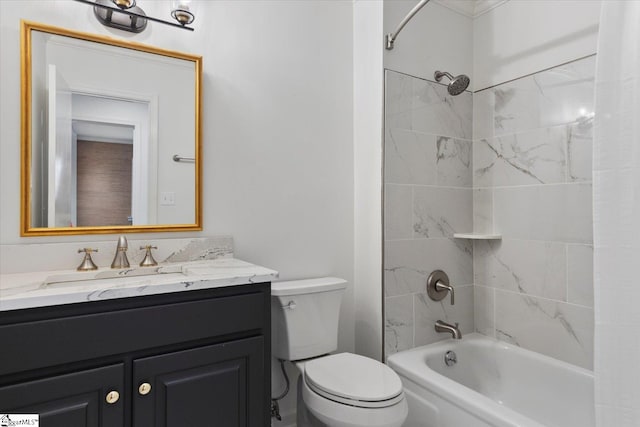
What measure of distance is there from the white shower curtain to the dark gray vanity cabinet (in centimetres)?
103

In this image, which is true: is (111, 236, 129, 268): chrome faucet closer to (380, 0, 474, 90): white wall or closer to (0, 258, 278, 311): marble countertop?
(0, 258, 278, 311): marble countertop

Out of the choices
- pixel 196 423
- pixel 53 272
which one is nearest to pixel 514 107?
pixel 196 423

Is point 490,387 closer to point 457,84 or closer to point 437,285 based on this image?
point 437,285

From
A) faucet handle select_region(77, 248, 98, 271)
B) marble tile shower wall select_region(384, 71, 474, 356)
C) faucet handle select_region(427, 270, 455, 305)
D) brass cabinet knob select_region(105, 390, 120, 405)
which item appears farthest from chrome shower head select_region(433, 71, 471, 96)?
brass cabinet knob select_region(105, 390, 120, 405)

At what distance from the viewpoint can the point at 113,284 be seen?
1.11m

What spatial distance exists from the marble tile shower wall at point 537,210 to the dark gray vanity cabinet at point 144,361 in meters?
1.46

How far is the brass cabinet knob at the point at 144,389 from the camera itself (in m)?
1.07

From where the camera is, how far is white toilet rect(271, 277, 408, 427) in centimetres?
133

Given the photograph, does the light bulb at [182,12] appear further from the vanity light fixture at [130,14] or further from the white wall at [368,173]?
the white wall at [368,173]

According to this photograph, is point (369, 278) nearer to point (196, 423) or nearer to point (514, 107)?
point (196, 423)

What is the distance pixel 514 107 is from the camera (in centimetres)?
205

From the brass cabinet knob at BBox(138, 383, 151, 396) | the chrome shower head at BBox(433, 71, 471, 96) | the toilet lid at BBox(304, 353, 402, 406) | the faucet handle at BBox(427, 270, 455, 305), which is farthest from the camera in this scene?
the faucet handle at BBox(427, 270, 455, 305)

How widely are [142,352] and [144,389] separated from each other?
107 mm

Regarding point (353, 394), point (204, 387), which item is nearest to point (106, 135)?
point (204, 387)
